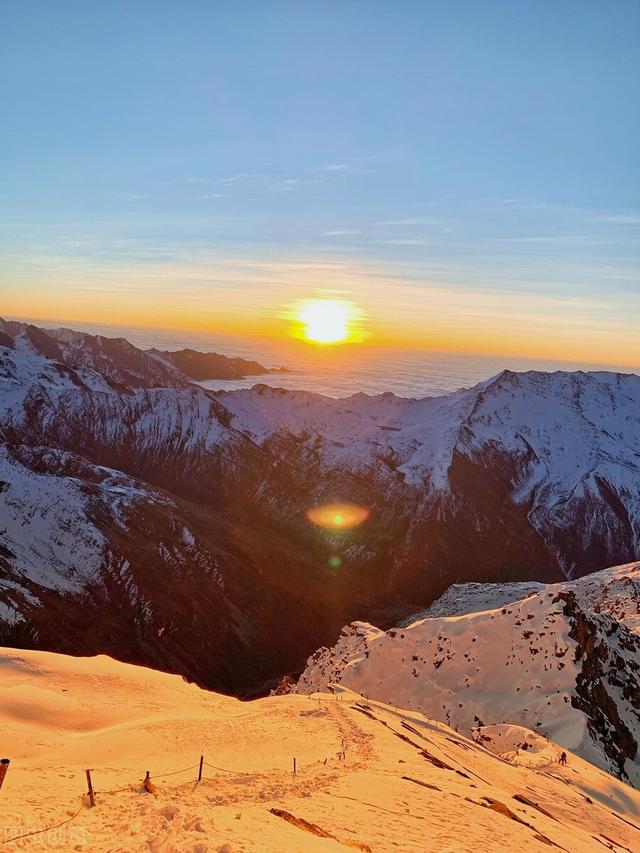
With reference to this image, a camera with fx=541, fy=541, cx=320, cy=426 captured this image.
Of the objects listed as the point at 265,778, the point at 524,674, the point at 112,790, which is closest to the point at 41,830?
the point at 112,790

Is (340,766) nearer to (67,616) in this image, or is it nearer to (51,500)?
(67,616)

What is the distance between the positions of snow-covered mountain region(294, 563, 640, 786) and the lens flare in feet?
389

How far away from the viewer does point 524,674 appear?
Answer: 38750mm

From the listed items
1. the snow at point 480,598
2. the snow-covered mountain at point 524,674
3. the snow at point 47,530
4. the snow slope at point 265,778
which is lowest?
the snow at point 480,598

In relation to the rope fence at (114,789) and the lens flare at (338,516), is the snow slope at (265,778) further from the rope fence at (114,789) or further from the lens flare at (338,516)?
the lens flare at (338,516)

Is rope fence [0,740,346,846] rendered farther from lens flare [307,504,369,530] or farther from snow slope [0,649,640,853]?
lens flare [307,504,369,530]

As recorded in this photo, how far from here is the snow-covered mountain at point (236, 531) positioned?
96562mm

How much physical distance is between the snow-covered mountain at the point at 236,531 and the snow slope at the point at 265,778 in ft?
198

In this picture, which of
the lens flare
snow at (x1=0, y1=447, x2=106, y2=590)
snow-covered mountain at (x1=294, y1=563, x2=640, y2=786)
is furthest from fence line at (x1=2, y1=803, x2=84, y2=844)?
the lens flare

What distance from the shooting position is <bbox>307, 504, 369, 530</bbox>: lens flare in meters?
170

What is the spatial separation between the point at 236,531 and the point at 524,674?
360 ft

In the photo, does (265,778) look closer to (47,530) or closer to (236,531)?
(47,530)

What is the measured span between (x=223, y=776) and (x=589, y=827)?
15.2 m

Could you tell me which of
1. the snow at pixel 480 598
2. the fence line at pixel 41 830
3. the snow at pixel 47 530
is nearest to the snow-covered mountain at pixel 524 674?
the fence line at pixel 41 830
